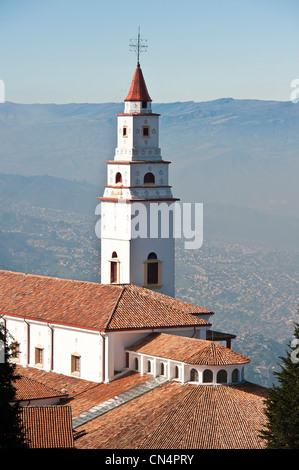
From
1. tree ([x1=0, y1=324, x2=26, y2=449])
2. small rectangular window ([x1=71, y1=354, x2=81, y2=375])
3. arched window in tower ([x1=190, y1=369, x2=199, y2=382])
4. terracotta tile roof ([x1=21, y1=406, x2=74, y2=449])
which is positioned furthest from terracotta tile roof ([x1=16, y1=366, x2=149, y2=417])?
tree ([x1=0, y1=324, x2=26, y2=449])

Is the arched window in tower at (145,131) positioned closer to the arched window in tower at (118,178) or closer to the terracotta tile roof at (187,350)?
the arched window in tower at (118,178)

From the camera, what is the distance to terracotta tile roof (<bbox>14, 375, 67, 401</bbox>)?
176 ft

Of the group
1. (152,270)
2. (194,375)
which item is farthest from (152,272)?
(194,375)

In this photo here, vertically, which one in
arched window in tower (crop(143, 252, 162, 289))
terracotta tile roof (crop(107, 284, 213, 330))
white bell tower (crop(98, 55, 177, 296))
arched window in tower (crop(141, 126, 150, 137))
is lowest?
terracotta tile roof (crop(107, 284, 213, 330))

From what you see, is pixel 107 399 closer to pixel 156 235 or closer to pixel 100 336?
pixel 100 336

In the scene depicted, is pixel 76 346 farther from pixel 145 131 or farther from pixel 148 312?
pixel 145 131

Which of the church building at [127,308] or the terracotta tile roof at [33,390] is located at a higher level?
the church building at [127,308]

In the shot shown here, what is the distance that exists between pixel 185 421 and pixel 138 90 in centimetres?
2613

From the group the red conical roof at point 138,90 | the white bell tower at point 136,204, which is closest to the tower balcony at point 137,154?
the white bell tower at point 136,204

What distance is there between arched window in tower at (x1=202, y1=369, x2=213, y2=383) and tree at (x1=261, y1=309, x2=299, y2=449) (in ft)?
22.2

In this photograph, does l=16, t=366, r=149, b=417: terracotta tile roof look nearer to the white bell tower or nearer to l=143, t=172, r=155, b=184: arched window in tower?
the white bell tower

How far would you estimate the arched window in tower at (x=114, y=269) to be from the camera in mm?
66875

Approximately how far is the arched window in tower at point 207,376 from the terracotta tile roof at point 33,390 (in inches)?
291
